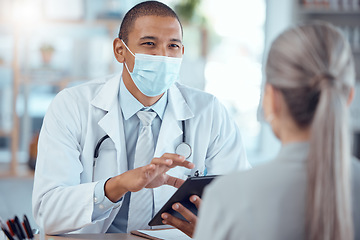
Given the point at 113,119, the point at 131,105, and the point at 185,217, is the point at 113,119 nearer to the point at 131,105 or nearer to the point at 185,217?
the point at 131,105

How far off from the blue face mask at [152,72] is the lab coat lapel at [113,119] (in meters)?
0.09

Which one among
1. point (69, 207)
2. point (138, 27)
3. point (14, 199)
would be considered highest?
point (138, 27)

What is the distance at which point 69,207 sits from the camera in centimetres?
158

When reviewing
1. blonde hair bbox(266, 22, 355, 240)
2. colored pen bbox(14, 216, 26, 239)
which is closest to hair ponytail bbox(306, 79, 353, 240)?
blonde hair bbox(266, 22, 355, 240)

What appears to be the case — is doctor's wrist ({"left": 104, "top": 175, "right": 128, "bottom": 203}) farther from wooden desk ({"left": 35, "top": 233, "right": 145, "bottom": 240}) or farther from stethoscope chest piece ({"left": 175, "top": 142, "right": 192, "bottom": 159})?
stethoscope chest piece ({"left": 175, "top": 142, "right": 192, "bottom": 159})

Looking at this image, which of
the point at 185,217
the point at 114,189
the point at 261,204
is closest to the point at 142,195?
the point at 114,189

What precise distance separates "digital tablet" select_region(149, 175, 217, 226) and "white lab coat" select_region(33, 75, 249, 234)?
266mm

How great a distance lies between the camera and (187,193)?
1.40m

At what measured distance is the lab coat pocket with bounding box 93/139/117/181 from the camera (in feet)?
5.90

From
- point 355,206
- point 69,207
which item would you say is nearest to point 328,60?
point 355,206

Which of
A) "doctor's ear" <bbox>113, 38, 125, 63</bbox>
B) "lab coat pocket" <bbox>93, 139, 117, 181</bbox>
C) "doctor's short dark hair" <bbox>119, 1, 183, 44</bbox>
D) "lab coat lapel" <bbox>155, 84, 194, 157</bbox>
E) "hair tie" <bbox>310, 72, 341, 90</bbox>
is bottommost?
"lab coat pocket" <bbox>93, 139, 117, 181</bbox>

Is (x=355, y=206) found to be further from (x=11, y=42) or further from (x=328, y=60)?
(x=11, y=42)

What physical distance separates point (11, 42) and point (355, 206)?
4.61 m

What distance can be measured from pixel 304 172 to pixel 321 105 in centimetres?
12
